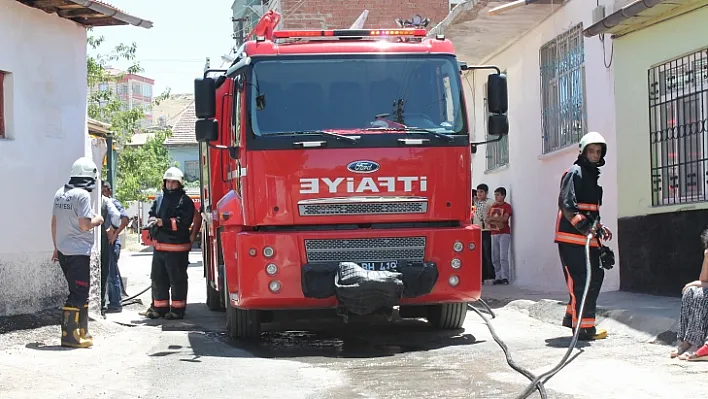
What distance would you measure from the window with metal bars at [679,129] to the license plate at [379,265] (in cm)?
381

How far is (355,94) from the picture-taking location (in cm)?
866

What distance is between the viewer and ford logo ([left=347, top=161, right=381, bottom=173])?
839 cm

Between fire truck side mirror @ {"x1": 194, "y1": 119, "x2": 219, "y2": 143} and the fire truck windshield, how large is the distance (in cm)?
49

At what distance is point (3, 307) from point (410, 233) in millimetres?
4208

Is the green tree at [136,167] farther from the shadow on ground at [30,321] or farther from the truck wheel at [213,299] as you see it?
the shadow on ground at [30,321]

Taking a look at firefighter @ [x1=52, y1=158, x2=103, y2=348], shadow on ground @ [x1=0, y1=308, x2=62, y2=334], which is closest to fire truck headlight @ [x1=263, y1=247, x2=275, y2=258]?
firefighter @ [x1=52, y1=158, x2=103, y2=348]

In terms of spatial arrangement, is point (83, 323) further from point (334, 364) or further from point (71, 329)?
point (334, 364)

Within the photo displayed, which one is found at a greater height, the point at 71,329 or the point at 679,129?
the point at 679,129

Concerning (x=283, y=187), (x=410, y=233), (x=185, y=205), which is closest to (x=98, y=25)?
(x=185, y=205)

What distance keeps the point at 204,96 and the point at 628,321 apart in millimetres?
4453

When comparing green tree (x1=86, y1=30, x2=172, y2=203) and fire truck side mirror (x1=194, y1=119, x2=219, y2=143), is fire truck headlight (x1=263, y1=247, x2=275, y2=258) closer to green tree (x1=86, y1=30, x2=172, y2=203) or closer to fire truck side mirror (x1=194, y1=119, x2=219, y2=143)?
fire truck side mirror (x1=194, y1=119, x2=219, y2=143)

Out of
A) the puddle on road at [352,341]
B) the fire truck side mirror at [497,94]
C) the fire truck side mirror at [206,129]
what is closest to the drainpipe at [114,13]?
the fire truck side mirror at [206,129]

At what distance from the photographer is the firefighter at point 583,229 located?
8.57 metres

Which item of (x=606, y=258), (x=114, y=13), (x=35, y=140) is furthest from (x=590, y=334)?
(x=114, y=13)
